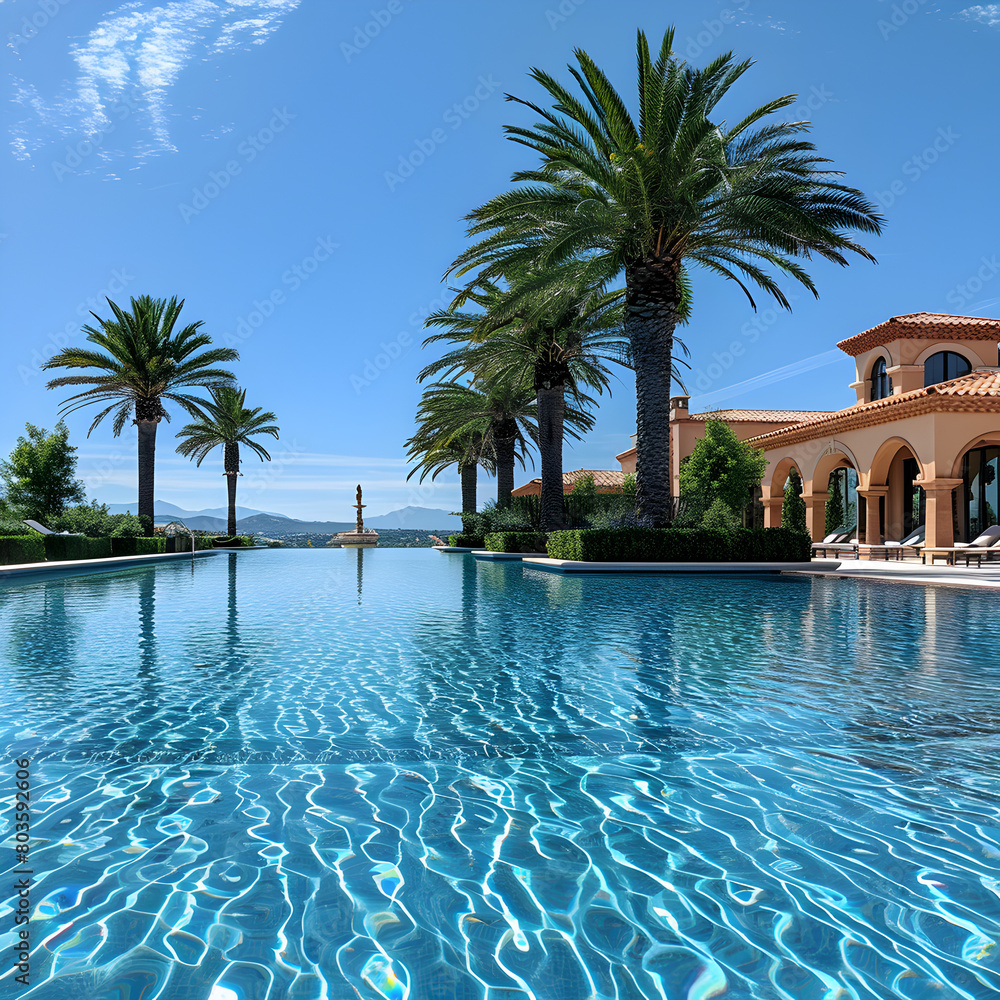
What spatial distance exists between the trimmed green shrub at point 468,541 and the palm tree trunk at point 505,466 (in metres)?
4.05

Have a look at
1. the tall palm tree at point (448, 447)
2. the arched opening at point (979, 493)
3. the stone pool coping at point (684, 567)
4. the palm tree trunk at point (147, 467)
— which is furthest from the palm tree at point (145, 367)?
the arched opening at point (979, 493)

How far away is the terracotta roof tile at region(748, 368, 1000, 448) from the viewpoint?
19766 mm

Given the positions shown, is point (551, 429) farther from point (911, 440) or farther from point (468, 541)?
point (468, 541)

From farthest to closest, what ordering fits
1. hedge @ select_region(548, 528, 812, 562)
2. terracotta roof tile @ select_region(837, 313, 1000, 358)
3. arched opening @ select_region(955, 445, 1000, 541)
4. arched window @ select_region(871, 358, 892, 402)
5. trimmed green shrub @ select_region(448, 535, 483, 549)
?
trimmed green shrub @ select_region(448, 535, 483, 549), arched window @ select_region(871, 358, 892, 402), terracotta roof tile @ select_region(837, 313, 1000, 358), arched opening @ select_region(955, 445, 1000, 541), hedge @ select_region(548, 528, 812, 562)

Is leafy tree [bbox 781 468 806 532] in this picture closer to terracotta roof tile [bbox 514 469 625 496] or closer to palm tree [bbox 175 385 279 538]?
terracotta roof tile [bbox 514 469 625 496]

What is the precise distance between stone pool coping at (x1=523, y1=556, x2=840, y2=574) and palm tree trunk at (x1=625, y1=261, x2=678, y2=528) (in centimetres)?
211

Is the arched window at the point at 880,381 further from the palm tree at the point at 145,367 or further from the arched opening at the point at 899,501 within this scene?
the palm tree at the point at 145,367

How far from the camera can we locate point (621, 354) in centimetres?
2269

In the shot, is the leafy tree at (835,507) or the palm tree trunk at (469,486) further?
the palm tree trunk at (469,486)

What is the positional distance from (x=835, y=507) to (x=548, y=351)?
1702cm

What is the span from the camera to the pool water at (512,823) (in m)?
2.34

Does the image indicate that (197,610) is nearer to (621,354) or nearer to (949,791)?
(949,791)

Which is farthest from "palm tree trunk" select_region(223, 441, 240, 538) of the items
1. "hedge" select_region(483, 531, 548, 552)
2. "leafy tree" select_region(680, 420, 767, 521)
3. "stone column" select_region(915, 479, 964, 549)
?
"stone column" select_region(915, 479, 964, 549)

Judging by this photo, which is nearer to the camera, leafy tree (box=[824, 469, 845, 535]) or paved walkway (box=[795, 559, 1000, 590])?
paved walkway (box=[795, 559, 1000, 590])
